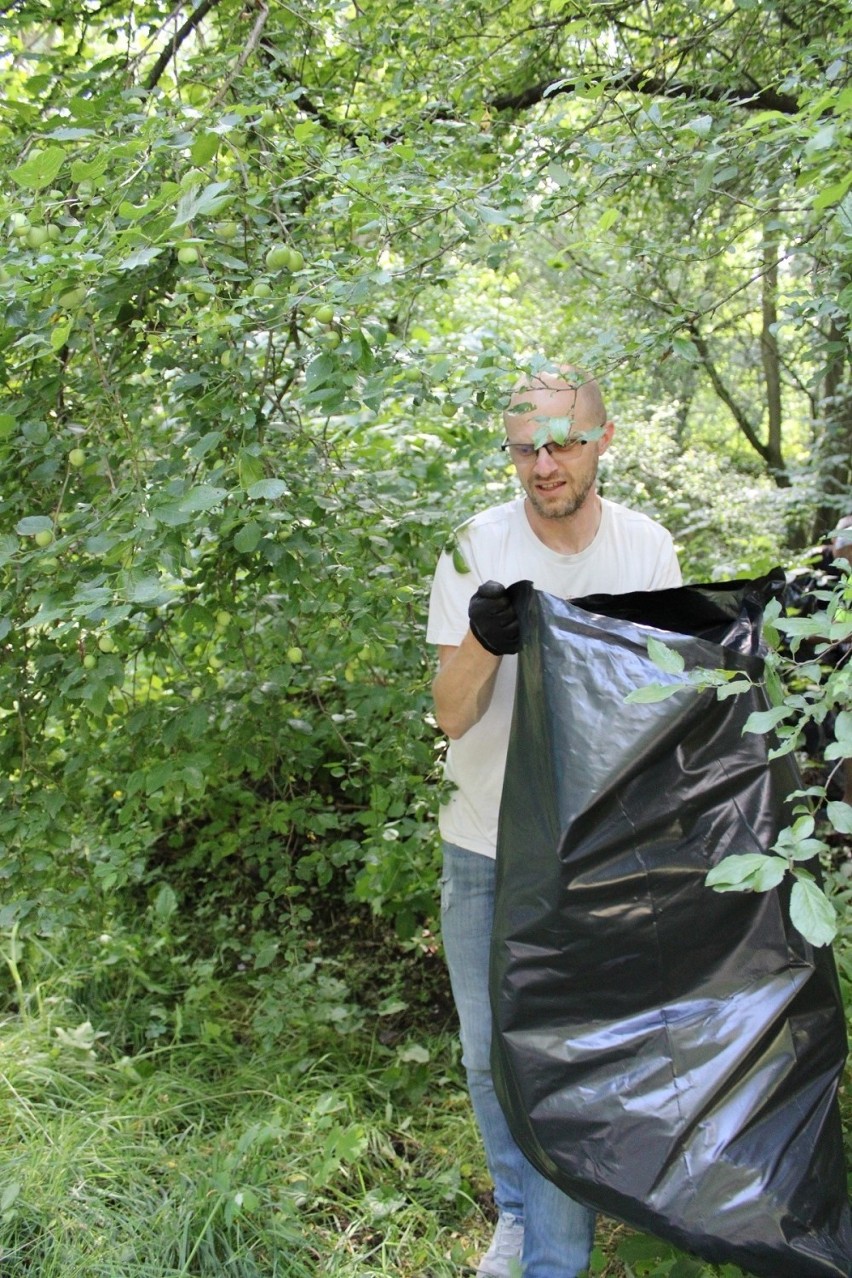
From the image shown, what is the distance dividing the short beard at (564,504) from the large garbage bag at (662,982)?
0.29 metres

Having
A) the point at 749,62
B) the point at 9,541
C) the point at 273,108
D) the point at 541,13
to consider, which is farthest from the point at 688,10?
the point at 9,541

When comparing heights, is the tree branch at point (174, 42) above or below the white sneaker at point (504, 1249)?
above

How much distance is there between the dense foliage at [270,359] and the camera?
164cm

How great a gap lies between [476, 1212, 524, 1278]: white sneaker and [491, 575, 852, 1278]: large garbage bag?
60cm

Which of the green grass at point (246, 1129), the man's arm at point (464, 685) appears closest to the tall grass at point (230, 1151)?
the green grass at point (246, 1129)

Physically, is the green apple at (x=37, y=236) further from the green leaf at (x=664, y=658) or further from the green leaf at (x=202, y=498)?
the green leaf at (x=664, y=658)

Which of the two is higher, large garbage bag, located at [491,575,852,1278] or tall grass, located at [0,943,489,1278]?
large garbage bag, located at [491,575,852,1278]

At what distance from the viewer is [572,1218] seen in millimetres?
1830

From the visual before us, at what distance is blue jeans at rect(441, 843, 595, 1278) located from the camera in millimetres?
1850

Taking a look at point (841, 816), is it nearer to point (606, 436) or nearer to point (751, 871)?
point (751, 871)

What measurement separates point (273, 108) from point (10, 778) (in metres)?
1.47

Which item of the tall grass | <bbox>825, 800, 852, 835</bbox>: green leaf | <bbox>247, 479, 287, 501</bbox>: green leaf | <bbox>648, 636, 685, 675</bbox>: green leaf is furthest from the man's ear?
the tall grass

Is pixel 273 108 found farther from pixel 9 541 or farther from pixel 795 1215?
pixel 795 1215

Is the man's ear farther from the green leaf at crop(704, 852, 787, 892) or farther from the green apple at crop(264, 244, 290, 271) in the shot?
the green leaf at crop(704, 852, 787, 892)
